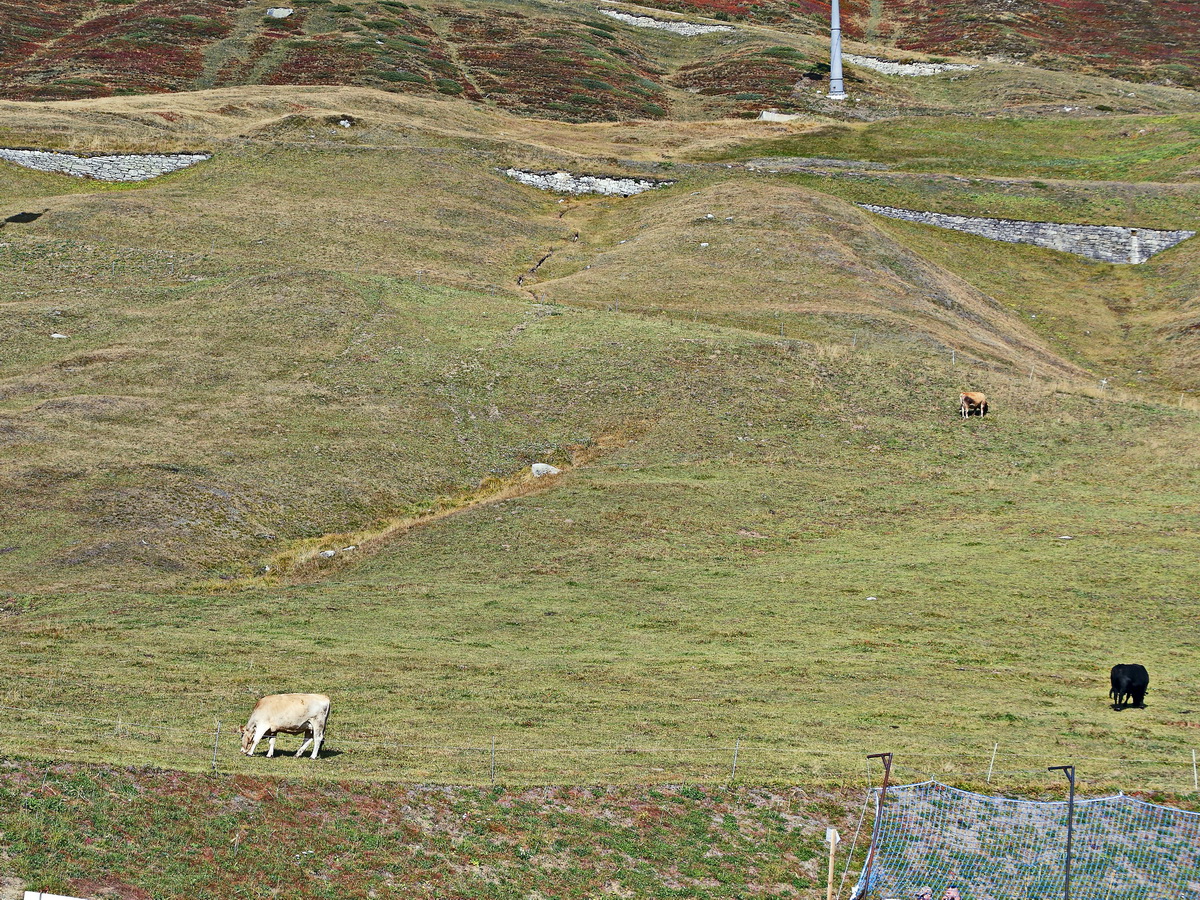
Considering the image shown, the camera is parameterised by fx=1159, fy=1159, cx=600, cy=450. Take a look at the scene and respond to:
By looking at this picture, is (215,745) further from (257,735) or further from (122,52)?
(122,52)

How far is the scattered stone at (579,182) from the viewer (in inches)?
4031

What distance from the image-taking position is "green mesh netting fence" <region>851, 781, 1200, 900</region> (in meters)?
21.4

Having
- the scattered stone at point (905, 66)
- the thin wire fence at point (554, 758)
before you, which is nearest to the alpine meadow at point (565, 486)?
the thin wire fence at point (554, 758)

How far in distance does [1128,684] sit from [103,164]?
8598 centimetres

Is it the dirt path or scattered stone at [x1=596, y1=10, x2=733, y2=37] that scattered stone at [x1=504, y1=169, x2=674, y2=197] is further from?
scattered stone at [x1=596, y1=10, x2=733, y2=37]

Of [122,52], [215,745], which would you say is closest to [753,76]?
[122,52]

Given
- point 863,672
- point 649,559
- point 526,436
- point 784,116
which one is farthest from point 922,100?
point 863,672

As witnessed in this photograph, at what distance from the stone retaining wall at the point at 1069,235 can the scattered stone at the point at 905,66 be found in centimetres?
7073

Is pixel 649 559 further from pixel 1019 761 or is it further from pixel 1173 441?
pixel 1173 441

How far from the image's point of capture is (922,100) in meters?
148

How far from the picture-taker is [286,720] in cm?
2377

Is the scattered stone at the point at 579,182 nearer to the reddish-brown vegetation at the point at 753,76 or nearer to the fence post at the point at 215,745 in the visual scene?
the reddish-brown vegetation at the point at 753,76

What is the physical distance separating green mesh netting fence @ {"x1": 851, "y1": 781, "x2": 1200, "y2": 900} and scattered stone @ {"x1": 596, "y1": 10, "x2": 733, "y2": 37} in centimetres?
17394

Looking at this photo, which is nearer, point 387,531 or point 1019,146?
point 387,531
